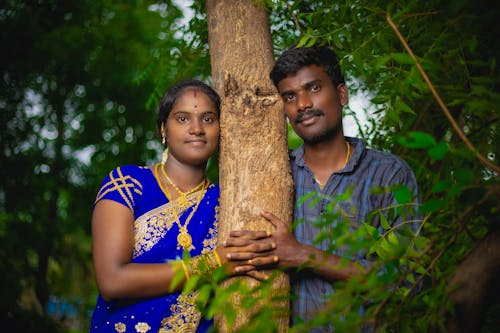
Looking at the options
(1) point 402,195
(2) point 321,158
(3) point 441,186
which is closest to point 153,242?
(2) point 321,158

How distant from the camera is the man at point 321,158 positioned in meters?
2.23

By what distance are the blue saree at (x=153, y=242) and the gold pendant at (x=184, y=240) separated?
0.02 metres

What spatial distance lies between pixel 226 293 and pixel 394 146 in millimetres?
2403

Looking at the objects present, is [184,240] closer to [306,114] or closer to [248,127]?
[248,127]

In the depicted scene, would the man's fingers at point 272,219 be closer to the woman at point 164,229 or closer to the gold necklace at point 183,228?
the woman at point 164,229

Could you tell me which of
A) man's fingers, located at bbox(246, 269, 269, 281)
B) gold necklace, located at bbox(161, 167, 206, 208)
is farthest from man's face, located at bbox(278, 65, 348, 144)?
man's fingers, located at bbox(246, 269, 269, 281)

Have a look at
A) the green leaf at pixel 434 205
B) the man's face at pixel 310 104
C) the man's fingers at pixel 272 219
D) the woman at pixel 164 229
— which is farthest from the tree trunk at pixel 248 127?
the green leaf at pixel 434 205

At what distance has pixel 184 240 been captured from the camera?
224 centimetres

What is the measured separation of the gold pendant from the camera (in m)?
2.24

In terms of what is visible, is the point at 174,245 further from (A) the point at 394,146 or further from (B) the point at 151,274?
(A) the point at 394,146

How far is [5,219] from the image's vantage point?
622 cm

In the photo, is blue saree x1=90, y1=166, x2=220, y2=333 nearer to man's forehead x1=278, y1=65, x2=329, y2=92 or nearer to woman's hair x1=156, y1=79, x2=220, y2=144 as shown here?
woman's hair x1=156, y1=79, x2=220, y2=144

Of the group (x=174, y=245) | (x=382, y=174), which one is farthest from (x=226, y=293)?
(x=382, y=174)

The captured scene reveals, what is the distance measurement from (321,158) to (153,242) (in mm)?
974
